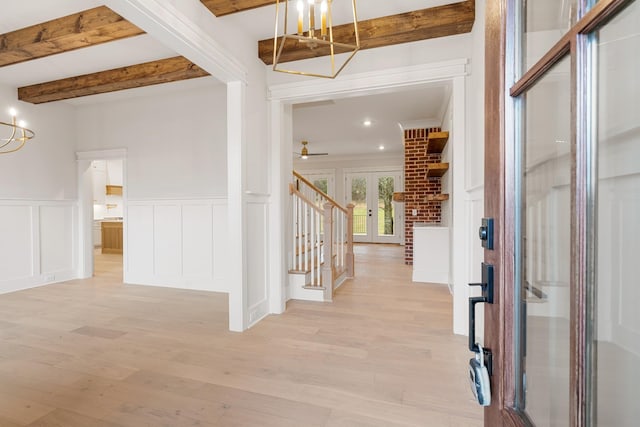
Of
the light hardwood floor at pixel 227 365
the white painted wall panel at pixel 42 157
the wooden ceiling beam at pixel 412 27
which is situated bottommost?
the light hardwood floor at pixel 227 365

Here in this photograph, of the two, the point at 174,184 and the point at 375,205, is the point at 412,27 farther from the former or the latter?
the point at 375,205

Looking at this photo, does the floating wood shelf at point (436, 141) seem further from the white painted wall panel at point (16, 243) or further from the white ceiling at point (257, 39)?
the white painted wall panel at point (16, 243)

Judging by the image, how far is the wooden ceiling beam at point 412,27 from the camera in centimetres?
248

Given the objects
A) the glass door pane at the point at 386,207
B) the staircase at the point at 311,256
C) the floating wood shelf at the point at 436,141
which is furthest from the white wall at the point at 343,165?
the staircase at the point at 311,256

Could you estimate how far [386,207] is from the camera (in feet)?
30.7

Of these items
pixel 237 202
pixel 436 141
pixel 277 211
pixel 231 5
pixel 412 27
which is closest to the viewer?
pixel 231 5

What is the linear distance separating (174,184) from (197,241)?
0.88 meters

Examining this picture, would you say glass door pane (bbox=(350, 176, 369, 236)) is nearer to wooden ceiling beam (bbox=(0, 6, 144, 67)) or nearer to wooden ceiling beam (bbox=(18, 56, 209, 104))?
wooden ceiling beam (bbox=(18, 56, 209, 104))

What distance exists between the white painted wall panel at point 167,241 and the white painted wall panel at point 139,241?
0.30 ft

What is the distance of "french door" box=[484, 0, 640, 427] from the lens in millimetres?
471

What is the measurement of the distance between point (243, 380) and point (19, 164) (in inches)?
183

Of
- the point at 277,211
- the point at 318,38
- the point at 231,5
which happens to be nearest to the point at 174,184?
the point at 277,211

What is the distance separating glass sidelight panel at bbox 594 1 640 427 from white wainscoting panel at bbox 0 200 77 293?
585 cm

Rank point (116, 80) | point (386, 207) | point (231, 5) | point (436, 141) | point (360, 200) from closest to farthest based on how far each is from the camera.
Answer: point (231, 5)
point (116, 80)
point (436, 141)
point (386, 207)
point (360, 200)
